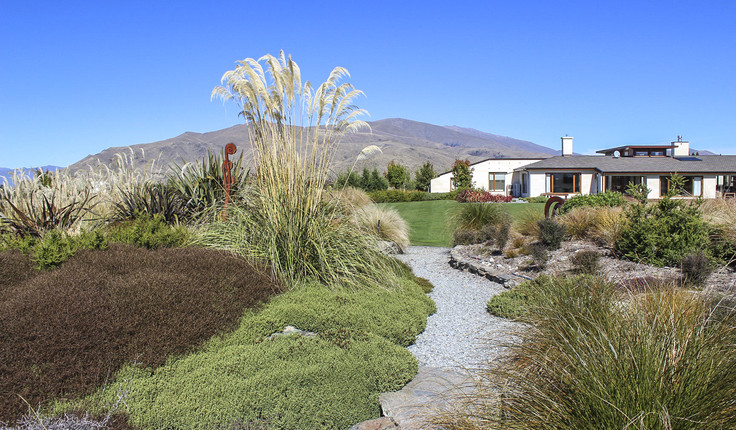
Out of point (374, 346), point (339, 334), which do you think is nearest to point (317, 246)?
point (339, 334)

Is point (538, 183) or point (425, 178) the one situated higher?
point (425, 178)

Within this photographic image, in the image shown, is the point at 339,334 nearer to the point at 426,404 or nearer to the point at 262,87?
the point at 426,404

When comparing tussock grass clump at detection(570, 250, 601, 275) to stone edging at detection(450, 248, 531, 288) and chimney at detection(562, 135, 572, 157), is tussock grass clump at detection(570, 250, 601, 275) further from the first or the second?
chimney at detection(562, 135, 572, 157)

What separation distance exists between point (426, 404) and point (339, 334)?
1.29 m

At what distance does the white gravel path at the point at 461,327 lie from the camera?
159 inches

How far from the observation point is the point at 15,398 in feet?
9.04

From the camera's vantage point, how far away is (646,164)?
3375 cm

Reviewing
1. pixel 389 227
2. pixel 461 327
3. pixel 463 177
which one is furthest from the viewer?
pixel 463 177

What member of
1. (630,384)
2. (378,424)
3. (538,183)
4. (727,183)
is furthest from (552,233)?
(727,183)

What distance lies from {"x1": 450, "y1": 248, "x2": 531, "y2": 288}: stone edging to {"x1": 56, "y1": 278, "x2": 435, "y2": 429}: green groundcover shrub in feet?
10.5

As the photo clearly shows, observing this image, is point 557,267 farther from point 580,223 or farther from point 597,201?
point 597,201

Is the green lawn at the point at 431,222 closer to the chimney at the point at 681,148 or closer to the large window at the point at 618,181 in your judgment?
the large window at the point at 618,181

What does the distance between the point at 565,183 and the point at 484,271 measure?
29394 mm

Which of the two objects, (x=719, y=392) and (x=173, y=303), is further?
(x=173, y=303)
